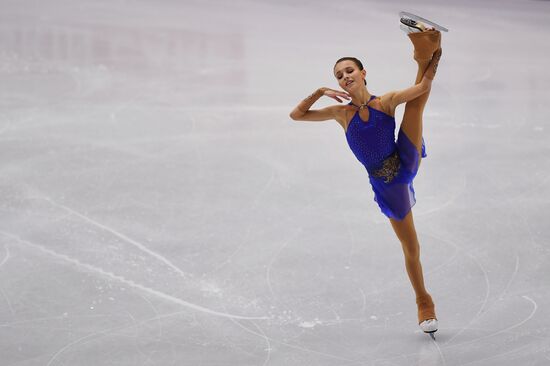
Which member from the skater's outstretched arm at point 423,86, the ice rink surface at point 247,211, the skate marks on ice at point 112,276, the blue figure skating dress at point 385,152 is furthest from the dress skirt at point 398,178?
the skate marks on ice at point 112,276

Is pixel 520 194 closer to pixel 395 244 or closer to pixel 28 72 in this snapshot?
pixel 395 244

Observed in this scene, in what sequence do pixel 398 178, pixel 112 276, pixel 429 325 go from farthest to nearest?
pixel 112 276 → pixel 429 325 → pixel 398 178

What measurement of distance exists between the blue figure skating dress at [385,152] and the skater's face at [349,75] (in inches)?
3.8

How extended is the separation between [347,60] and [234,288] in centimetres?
131

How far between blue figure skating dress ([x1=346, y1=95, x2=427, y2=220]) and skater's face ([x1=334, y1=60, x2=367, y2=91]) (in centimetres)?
10

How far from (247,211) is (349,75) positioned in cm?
170

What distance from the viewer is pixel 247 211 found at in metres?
5.01

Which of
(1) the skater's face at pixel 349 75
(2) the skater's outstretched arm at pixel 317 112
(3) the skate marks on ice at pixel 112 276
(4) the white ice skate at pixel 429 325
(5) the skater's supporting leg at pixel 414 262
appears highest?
(1) the skater's face at pixel 349 75

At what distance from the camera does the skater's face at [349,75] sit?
3.49 meters

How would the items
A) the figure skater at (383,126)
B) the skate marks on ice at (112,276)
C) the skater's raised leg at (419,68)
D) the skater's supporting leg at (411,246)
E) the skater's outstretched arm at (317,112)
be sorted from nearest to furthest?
the skater's raised leg at (419,68), the figure skater at (383,126), the skater's outstretched arm at (317,112), the skater's supporting leg at (411,246), the skate marks on ice at (112,276)

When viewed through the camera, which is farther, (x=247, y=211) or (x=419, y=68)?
(x=247, y=211)

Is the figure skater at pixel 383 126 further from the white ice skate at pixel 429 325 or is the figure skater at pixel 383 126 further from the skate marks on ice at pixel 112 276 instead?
the skate marks on ice at pixel 112 276

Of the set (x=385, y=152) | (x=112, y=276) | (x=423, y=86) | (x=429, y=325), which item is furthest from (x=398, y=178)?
(x=112, y=276)

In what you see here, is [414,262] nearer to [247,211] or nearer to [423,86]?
[423,86]
